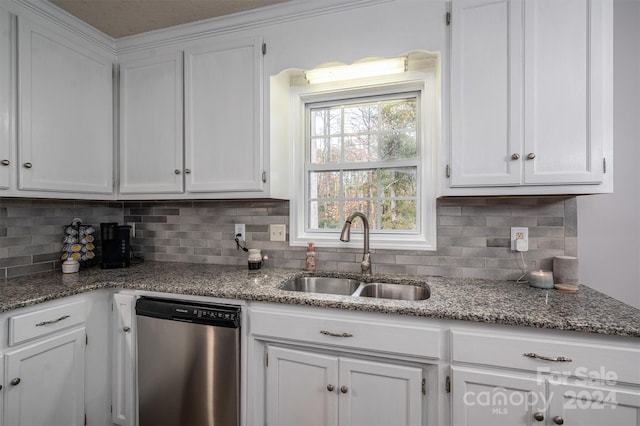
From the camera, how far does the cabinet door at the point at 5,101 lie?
1564 mm

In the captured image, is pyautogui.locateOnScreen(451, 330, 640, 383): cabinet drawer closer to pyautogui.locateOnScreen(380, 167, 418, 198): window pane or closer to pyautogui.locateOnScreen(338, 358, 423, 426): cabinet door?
pyautogui.locateOnScreen(338, 358, 423, 426): cabinet door

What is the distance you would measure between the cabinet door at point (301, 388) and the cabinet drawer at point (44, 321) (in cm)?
99

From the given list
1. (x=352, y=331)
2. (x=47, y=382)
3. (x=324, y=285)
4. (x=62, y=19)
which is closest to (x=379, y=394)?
(x=352, y=331)

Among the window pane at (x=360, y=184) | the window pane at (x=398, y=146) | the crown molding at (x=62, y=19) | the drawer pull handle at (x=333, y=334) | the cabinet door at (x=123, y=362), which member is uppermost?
the crown molding at (x=62, y=19)

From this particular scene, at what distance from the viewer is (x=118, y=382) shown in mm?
1733

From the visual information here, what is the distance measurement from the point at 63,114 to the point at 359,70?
5.72ft

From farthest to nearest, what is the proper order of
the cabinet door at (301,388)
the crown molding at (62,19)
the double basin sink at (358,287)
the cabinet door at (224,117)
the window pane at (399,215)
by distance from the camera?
the window pane at (399,215), the cabinet door at (224,117), the double basin sink at (358,287), the crown molding at (62,19), the cabinet door at (301,388)

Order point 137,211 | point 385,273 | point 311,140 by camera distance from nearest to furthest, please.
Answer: point 385,273 < point 311,140 < point 137,211

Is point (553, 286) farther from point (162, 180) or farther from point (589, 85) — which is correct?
point (162, 180)

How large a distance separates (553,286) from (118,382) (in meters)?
2.34

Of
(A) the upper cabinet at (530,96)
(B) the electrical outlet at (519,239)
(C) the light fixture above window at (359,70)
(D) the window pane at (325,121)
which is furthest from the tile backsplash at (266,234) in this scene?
(C) the light fixture above window at (359,70)

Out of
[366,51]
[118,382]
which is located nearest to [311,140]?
[366,51]

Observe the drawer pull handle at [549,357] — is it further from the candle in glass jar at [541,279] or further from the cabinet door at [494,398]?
the candle in glass jar at [541,279]

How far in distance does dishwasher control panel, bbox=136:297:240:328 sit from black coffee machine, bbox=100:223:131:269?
654 mm
